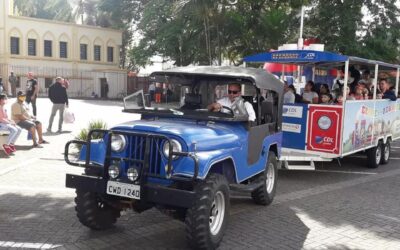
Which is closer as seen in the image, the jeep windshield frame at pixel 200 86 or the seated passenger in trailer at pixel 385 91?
the jeep windshield frame at pixel 200 86

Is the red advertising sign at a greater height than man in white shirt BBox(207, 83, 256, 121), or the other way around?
man in white shirt BBox(207, 83, 256, 121)

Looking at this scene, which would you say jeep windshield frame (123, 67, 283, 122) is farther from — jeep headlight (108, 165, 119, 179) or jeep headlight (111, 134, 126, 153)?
jeep headlight (108, 165, 119, 179)

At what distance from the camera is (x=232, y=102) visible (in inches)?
254

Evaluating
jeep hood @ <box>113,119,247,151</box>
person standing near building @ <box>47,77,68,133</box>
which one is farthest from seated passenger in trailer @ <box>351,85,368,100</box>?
person standing near building @ <box>47,77,68,133</box>

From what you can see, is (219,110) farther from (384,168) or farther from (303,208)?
(384,168)

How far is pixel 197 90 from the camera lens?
22.1ft

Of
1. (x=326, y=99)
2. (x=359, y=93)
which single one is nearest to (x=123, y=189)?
(x=326, y=99)

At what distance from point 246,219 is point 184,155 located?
2.15m

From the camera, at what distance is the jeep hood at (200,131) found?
16.6 ft

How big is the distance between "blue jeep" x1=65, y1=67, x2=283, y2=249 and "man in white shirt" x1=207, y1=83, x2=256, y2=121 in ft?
0.19

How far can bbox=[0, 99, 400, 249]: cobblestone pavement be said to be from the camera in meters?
5.42

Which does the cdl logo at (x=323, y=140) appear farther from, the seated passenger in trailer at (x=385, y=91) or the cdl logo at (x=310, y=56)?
the seated passenger in trailer at (x=385, y=91)

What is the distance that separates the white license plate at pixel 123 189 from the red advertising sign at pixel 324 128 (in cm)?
536

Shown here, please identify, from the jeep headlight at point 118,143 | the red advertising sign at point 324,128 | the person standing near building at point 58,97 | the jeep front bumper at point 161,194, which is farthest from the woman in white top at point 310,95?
the person standing near building at point 58,97
